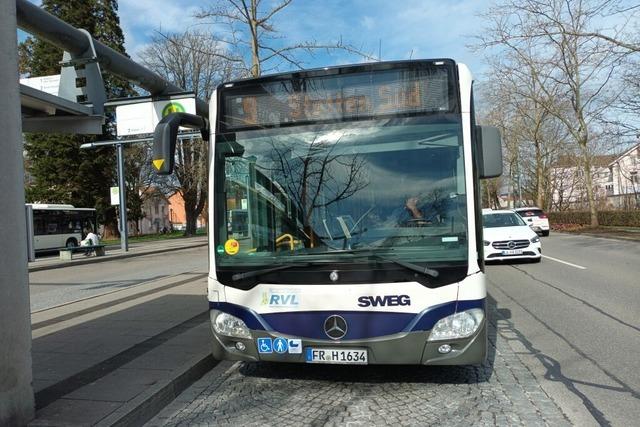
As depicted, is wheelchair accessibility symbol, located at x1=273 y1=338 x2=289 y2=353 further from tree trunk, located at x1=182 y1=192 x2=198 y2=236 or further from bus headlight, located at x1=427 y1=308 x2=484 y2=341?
tree trunk, located at x1=182 y1=192 x2=198 y2=236

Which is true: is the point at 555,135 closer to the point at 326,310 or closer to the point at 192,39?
the point at 192,39

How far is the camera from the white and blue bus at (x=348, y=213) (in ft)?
13.3

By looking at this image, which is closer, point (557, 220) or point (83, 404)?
point (83, 404)

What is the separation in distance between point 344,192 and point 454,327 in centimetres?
140

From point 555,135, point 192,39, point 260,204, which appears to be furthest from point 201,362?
point 555,135

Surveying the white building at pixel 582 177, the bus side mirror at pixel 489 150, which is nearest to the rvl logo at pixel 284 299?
the bus side mirror at pixel 489 150

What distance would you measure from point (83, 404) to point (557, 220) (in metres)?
44.3

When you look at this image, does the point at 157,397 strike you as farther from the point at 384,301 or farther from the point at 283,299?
the point at 384,301

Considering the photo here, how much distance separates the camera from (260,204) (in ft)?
15.1

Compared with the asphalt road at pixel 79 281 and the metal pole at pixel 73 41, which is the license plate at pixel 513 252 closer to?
the asphalt road at pixel 79 281

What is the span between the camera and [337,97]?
14.8ft

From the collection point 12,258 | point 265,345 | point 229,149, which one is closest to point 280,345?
point 265,345

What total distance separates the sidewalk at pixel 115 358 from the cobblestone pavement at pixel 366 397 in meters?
0.22

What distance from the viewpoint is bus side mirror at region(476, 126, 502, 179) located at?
4422 millimetres
